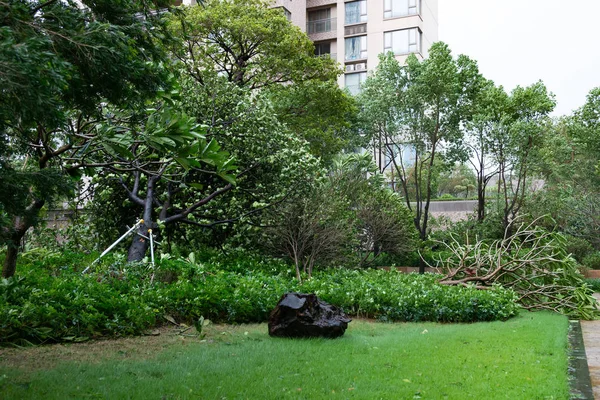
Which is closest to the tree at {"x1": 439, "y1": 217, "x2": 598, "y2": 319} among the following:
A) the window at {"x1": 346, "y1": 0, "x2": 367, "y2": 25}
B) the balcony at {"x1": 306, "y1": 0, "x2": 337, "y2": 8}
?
the window at {"x1": 346, "y1": 0, "x2": 367, "y2": 25}

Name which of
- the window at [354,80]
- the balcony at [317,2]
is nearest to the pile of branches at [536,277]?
the window at [354,80]

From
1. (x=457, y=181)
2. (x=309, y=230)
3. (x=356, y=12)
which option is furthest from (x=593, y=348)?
(x=457, y=181)

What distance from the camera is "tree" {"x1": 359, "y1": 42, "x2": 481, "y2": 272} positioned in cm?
2220

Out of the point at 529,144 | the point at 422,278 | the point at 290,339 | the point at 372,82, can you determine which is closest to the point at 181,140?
the point at 290,339

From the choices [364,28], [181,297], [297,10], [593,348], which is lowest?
[593,348]

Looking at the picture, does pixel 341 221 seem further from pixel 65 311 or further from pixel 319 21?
pixel 319 21

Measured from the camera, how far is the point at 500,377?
5.24 m

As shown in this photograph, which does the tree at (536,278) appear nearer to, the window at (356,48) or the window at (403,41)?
the window at (403,41)

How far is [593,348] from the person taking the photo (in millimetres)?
7629

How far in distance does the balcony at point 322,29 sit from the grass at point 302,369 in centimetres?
3392

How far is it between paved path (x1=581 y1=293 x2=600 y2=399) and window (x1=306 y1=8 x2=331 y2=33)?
105 feet

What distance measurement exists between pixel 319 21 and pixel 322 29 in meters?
0.67

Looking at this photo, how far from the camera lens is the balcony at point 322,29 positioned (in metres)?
38.6

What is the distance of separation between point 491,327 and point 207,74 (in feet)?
28.7
